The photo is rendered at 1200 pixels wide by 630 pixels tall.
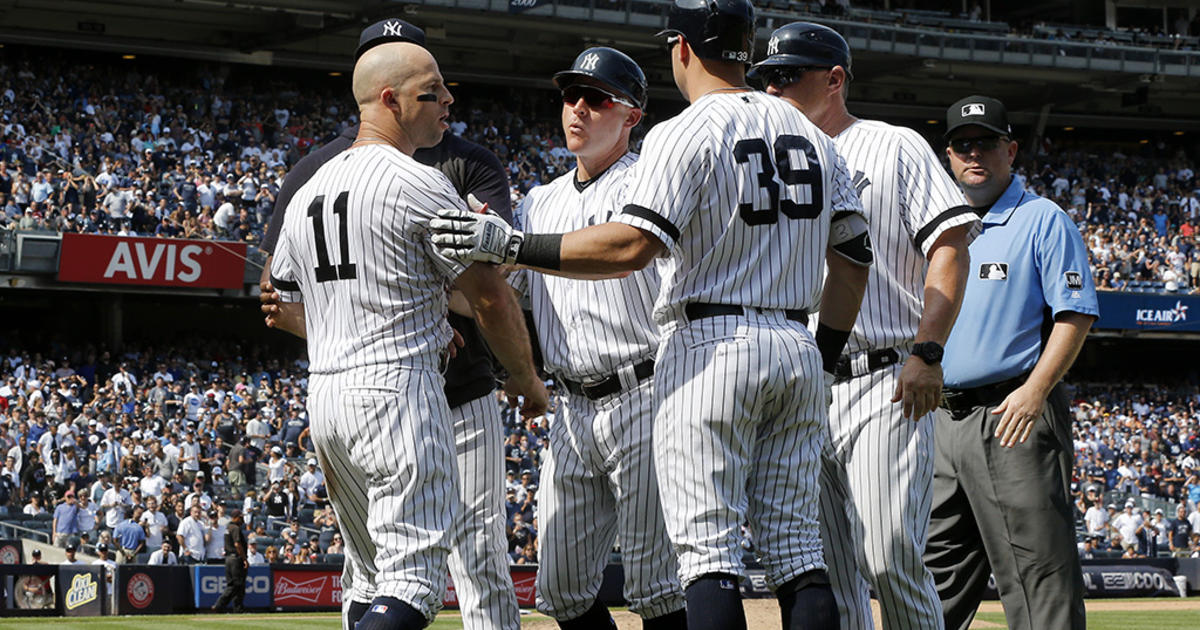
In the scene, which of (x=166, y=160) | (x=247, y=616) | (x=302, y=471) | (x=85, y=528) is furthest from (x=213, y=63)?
(x=247, y=616)

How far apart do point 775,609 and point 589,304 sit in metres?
9.13

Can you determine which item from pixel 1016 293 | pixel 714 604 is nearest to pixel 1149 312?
pixel 1016 293

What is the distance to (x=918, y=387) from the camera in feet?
14.3

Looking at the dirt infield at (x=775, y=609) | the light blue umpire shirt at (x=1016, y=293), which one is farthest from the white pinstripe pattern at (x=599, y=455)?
the dirt infield at (x=775, y=609)

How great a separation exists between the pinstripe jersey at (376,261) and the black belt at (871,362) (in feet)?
4.17

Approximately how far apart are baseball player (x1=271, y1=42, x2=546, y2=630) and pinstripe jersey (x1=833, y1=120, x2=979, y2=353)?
114 cm

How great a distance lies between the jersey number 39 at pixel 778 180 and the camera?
4004mm

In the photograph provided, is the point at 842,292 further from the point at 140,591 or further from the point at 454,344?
the point at 140,591

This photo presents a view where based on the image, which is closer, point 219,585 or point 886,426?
point 886,426

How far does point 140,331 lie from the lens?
2762cm

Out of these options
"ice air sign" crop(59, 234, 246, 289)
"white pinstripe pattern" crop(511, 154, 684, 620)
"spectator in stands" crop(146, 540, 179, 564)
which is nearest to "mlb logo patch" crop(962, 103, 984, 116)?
"white pinstripe pattern" crop(511, 154, 684, 620)

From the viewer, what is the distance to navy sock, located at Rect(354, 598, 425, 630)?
159 inches

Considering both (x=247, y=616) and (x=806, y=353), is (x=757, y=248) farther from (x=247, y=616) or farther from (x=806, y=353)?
(x=247, y=616)

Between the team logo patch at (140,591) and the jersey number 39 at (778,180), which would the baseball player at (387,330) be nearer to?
the jersey number 39 at (778,180)
